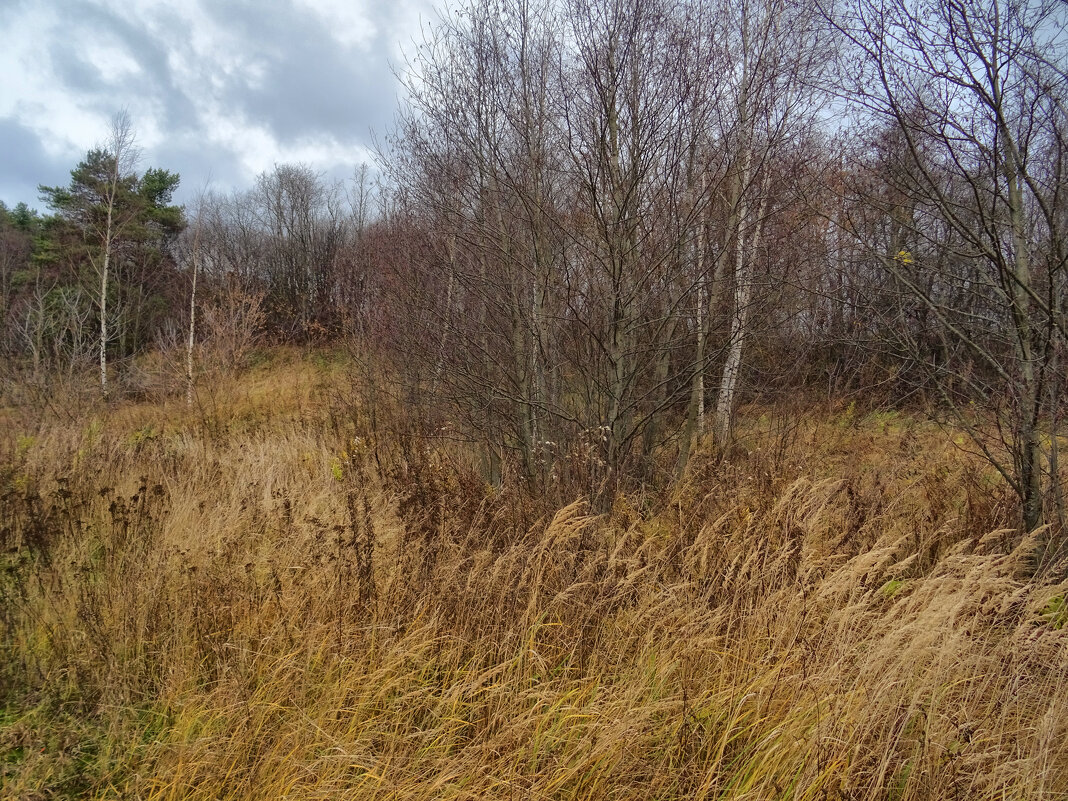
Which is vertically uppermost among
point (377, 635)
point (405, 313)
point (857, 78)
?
point (857, 78)

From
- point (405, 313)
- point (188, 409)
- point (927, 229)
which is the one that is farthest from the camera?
point (188, 409)

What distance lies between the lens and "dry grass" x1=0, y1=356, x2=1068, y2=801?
1.86 meters

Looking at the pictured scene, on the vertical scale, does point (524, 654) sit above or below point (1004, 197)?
below

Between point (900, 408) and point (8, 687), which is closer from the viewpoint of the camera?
point (8, 687)

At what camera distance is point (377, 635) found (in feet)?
8.41

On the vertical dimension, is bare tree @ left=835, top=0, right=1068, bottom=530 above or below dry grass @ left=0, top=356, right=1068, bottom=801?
above

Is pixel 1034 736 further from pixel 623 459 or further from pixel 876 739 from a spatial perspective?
pixel 623 459

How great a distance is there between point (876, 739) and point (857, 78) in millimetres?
3525

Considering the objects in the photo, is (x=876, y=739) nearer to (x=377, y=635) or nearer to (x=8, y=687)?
(x=377, y=635)

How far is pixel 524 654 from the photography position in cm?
246

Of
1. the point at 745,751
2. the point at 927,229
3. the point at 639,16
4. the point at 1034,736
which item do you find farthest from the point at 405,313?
the point at 1034,736

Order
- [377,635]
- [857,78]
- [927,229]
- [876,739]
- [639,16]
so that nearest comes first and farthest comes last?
1. [876,739]
2. [377,635]
3. [857,78]
4. [639,16]
5. [927,229]

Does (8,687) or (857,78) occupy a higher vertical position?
(857,78)

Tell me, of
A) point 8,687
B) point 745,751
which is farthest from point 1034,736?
point 8,687
